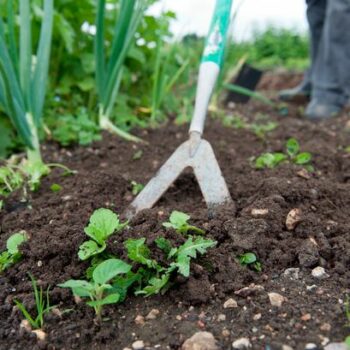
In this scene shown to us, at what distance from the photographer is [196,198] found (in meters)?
1.61

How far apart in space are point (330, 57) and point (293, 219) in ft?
6.76

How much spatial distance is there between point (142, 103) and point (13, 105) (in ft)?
3.68

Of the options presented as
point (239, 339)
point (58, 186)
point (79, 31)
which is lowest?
point (239, 339)

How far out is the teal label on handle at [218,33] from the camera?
1.70 metres

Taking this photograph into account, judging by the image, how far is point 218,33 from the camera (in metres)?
1.70

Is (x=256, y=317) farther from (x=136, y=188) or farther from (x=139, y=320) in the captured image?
(x=136, y=188)

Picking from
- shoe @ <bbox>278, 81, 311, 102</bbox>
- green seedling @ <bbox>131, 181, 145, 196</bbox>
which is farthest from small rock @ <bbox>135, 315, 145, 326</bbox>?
shoe @ <bbox>278, 81, 311, 102</bbox>

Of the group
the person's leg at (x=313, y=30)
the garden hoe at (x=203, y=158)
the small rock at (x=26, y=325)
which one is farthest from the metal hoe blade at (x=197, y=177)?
the person's leg at (x=313, y=30)

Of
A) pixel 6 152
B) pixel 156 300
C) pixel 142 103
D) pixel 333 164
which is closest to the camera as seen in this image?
pixel 156 300

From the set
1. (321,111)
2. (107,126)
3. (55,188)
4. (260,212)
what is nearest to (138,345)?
(260,212)

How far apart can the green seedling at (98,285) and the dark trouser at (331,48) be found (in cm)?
239

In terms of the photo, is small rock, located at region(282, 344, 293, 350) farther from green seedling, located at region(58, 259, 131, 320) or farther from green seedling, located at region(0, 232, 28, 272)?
green seedling, located at region(0, 232, 28, 272)

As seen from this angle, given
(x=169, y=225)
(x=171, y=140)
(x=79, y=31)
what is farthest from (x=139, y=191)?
(x=79, y=31)

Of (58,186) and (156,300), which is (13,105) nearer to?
(58,186)
